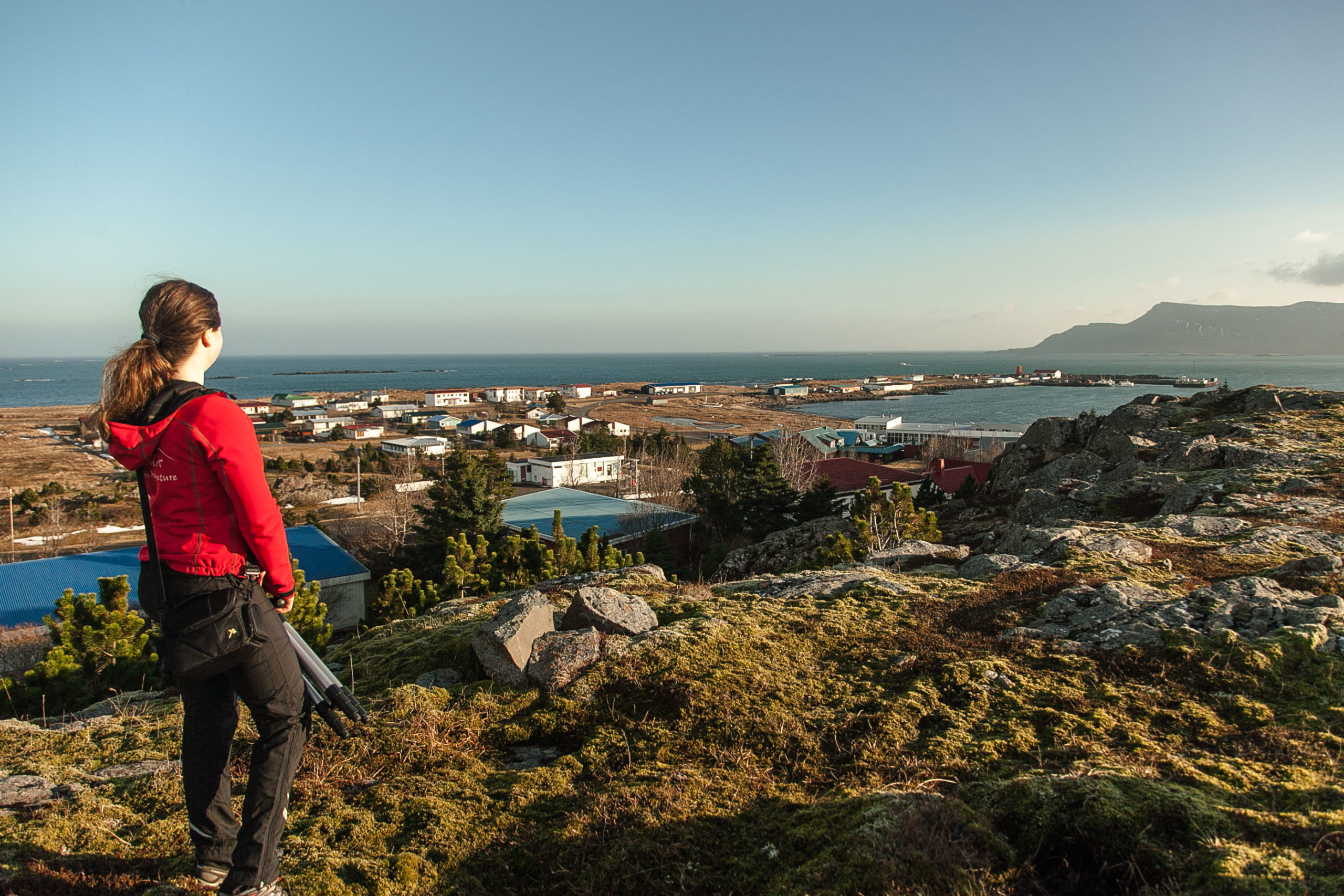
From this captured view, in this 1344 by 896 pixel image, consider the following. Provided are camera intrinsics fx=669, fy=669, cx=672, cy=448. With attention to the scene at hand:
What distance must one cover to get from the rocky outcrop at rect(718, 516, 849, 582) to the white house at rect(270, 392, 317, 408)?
10242cm

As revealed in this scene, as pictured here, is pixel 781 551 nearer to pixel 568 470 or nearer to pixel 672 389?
pixel 568 470

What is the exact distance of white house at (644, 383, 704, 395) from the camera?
137 metres

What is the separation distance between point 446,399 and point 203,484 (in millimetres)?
119984

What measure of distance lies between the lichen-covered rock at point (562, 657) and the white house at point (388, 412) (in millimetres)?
95434

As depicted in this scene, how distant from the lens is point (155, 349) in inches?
91.7

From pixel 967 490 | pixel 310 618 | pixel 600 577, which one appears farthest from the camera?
pixel 967 490

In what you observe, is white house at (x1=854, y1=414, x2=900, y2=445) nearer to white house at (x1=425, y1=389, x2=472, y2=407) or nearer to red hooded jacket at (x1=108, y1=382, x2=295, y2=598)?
red hooded jacket at (x1=108, y1=382, x2=295, y2=598)

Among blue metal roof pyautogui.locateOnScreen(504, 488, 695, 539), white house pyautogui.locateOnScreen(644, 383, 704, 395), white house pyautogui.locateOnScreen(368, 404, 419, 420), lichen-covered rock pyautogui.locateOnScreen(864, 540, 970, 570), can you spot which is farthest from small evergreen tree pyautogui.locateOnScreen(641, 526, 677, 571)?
white house pyautogui.locateOnScreen(644, 383, 704, 395)

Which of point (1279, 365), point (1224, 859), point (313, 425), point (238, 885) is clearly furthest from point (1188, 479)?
point (1279, 365)

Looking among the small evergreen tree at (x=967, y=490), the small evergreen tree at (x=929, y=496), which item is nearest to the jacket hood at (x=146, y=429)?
the small evergreen tree at (x=967, y=490)

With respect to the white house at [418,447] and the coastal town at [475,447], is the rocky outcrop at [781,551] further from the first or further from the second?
the white house at [418,447]

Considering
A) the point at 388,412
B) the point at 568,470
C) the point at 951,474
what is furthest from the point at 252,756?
the point at 388,412

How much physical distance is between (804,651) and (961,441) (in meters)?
60.2

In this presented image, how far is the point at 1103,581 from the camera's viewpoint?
528 cm
